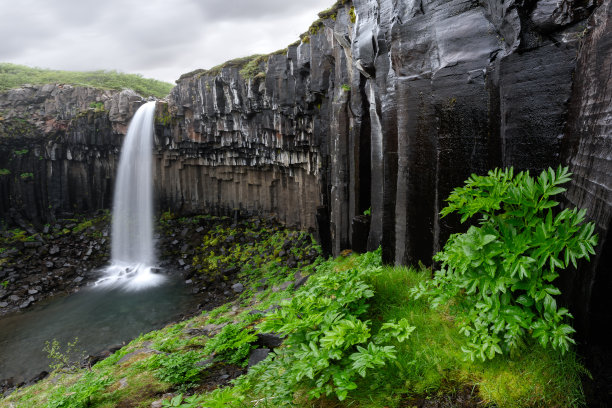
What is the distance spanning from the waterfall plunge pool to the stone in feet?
31.1

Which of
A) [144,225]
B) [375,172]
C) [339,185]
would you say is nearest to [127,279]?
[144,225]

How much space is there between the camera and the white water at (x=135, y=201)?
22.2m

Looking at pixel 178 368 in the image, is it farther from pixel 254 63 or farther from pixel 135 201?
pixel 135 201

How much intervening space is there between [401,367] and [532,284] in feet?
3.86

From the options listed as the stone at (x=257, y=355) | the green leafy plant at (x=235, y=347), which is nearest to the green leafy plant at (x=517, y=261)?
the stone at (x=257, y=355)

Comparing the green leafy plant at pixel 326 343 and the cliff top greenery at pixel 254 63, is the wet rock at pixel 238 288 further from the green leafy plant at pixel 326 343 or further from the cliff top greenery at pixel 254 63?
the green leafy plant at pixel 326 343

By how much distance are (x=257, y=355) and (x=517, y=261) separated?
3469 mm

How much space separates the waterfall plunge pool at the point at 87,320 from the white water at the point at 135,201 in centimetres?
440

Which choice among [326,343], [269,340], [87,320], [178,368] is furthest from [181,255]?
[326,343]

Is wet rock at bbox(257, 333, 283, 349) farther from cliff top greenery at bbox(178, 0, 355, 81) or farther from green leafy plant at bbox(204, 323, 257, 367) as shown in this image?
cliff top greenery at bbox(178, 0, 355, 81)

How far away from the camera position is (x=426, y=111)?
4859mm

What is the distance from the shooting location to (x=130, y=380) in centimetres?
523

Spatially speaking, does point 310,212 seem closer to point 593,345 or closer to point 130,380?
point 130,380

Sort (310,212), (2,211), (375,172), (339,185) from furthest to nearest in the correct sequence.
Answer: (2,211) → (310,212) → (339,185) → (375,172)
